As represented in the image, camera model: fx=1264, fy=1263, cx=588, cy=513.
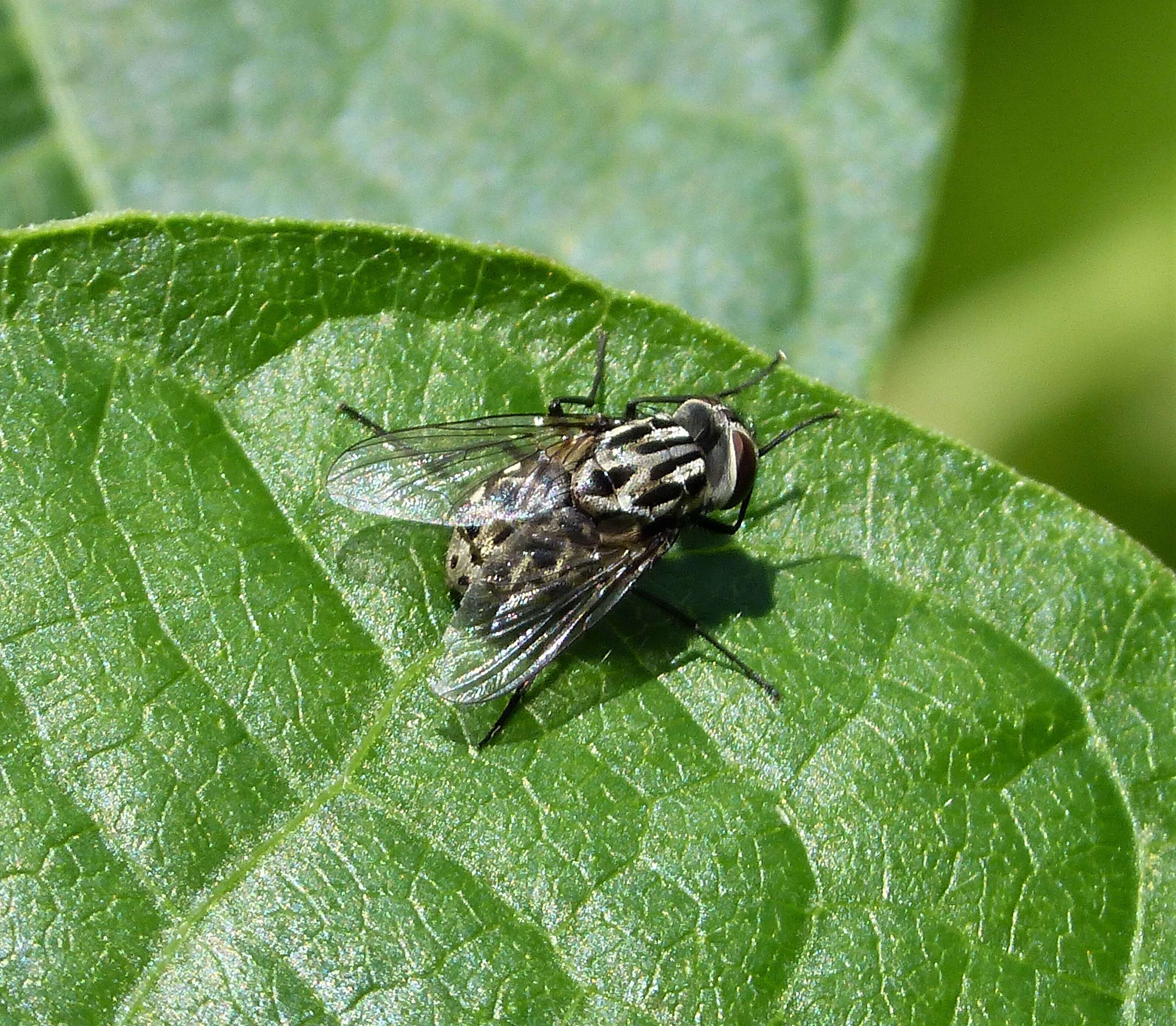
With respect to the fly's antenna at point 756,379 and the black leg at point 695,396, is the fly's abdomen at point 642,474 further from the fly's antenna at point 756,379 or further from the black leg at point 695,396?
the fly's antenna at point 756,379

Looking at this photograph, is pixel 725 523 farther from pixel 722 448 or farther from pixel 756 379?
pixel 756 379

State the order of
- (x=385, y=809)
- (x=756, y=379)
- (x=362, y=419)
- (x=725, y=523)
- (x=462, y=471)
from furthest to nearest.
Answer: (x=462, y=471) → (x=725, y=523) → (x=756, y=379) → (x=362, y=419) → (x=385, y=809)

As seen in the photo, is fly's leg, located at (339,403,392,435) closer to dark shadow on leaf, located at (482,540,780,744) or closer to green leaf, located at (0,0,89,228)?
dark shadow on leaf, located at (482,540,780,744)

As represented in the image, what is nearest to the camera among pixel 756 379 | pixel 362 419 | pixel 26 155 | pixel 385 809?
pixel 385 809

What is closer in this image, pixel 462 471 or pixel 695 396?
pixel 695 396

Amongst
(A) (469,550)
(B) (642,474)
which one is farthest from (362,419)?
(B) (642,474)
